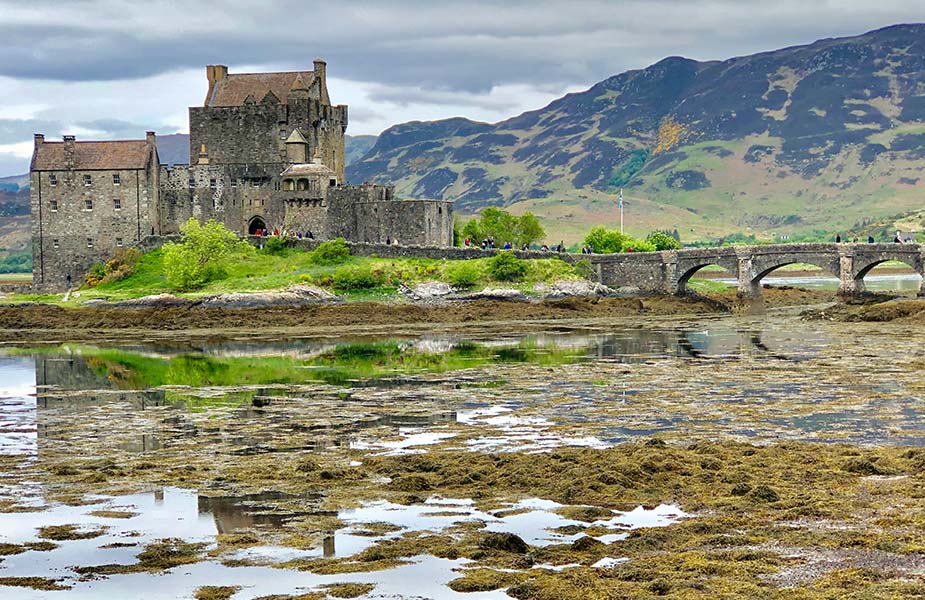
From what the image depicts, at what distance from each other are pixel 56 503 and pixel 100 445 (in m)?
6.90

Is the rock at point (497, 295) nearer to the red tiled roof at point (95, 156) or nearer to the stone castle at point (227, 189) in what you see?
the stone castle at point (227, 189)

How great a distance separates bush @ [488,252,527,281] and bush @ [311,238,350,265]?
8929 millimetres

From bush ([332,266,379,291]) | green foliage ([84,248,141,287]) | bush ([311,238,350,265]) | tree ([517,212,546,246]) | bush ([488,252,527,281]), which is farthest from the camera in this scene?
tree ([517,212,546,246])

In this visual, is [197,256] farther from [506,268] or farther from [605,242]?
[605,242]

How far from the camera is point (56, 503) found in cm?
2428

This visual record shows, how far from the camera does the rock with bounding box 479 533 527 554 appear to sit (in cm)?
2003

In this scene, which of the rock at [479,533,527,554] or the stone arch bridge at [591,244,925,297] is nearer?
the rock at [479,533,527,554]

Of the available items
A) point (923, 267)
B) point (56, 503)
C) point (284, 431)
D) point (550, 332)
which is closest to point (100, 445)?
point (284, 431)

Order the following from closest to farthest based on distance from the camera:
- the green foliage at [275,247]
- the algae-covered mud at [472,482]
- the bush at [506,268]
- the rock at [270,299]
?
the algae-covered mud at [472,482] < the rock at [270,299] < the bush at [506,268] < the green foliage at [275,247]

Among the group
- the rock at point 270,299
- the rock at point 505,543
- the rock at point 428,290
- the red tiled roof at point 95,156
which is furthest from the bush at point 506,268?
the rock at point 505,543

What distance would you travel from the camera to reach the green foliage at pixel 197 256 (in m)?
79.0

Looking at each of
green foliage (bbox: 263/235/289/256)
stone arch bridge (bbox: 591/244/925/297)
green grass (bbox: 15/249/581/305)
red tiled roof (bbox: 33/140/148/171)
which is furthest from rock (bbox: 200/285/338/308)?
stone arch bridge (bbox: 591/244/925/297)

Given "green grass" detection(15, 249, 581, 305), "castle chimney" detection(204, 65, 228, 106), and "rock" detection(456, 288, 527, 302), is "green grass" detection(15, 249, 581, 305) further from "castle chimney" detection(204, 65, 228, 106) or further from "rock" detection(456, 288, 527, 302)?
"castle chimney" detection(204, 65, 228, 106)

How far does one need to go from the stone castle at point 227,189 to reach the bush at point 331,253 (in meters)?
4.44
